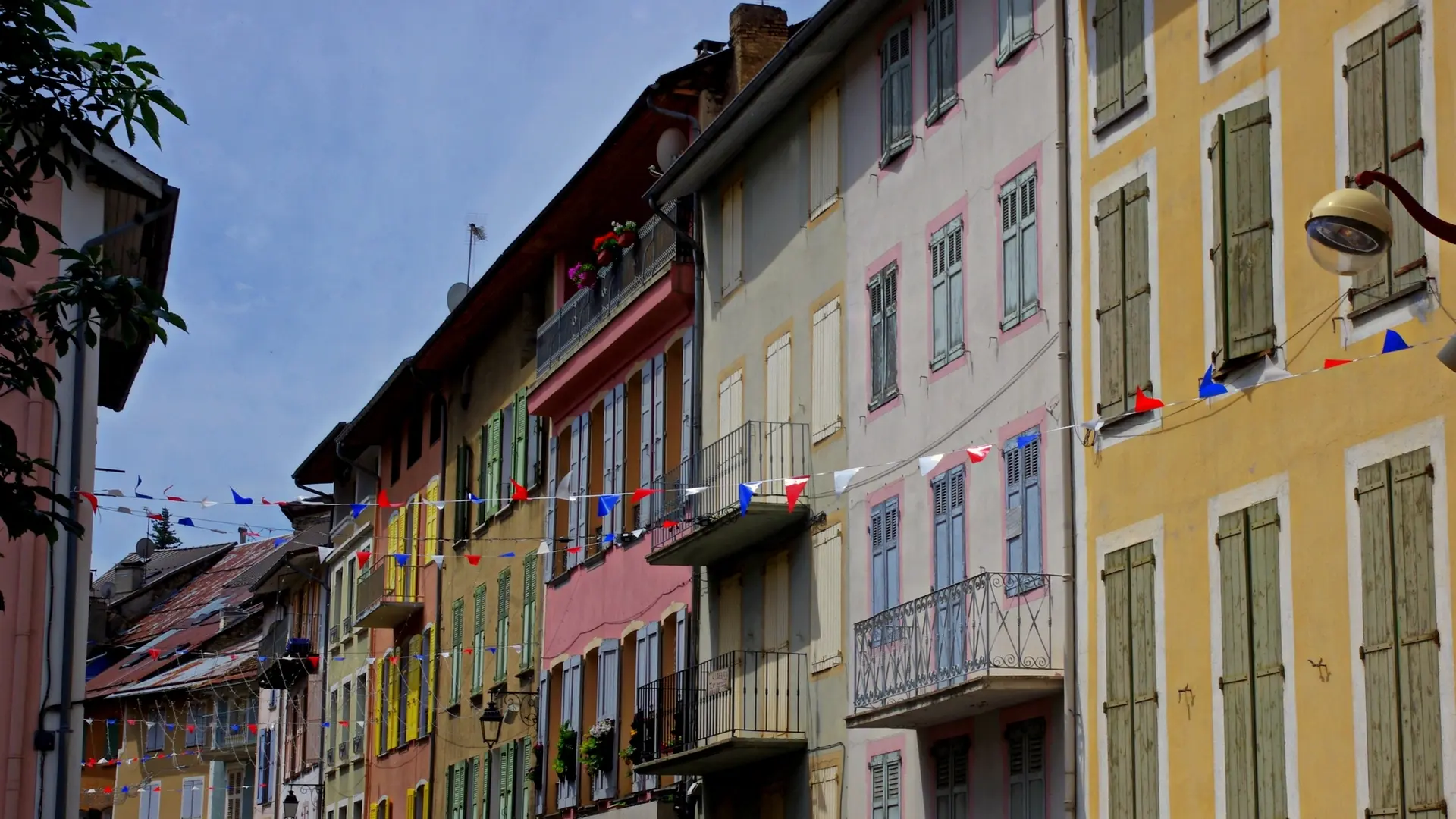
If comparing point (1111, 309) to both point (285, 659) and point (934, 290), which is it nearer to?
point (934, 290)

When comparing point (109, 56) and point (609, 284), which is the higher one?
→ point (609, 284)

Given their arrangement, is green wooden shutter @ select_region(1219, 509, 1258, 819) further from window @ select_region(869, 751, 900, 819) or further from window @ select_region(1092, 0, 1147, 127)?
window @ select_region(869, 751, 900, 819)

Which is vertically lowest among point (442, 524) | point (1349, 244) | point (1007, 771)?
point (1007, 771)

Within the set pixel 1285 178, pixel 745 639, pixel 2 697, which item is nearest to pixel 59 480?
pixel 2 697

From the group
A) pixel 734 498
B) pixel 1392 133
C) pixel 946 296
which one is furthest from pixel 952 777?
pixel 1392 133

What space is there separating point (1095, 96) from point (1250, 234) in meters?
3.21

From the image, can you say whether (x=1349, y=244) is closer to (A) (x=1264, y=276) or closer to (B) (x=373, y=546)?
(A) (x=1264, y=276)

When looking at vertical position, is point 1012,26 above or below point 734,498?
above

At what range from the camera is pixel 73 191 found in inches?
982

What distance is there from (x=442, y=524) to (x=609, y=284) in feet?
39.2

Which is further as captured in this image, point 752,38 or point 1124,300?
point 752,38

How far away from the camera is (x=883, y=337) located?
24.2 m

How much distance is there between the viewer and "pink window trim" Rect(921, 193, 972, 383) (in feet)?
72.7

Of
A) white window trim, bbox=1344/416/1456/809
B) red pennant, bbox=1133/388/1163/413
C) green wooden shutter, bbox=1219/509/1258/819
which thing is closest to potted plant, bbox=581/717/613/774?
red pennant, bbox=1133/388/1163/413
